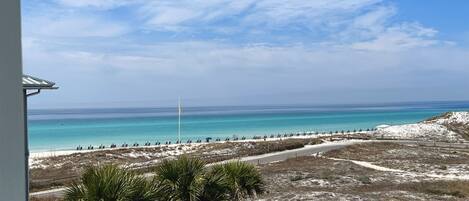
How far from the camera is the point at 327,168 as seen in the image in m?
44.2

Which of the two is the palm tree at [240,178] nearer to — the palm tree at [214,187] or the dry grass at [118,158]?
the palm tree at [214,187]

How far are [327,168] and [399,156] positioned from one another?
17.1 m

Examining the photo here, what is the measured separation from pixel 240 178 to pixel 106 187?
6.82 meters

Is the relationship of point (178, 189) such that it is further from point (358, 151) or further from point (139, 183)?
point (358, 151)

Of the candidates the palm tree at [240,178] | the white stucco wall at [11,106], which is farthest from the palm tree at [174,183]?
the white stucco wall at [11,106]

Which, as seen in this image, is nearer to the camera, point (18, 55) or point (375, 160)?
point (18, 55)

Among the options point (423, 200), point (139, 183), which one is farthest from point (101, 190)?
point (423, 200)

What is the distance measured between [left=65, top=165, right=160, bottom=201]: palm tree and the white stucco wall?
769 centimetres

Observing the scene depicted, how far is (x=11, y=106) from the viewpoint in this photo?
289 cm

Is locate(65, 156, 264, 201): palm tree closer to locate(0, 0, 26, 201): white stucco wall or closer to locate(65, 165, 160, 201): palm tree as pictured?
locate(65, 165, 160, 201): palm tree

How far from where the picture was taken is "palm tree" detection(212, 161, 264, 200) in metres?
16.1

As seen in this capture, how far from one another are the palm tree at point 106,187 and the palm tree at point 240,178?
4.81m

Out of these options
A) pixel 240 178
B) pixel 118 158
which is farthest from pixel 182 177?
pixel 118 158

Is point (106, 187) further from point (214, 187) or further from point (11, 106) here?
point (11, 106)
